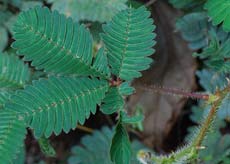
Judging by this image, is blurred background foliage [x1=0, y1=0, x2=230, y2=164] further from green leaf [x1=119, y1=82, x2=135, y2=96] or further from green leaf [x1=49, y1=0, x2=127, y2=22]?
green leaf [x1=119, y1=82, x2=135, y2=96]

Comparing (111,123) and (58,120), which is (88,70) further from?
(111,123)

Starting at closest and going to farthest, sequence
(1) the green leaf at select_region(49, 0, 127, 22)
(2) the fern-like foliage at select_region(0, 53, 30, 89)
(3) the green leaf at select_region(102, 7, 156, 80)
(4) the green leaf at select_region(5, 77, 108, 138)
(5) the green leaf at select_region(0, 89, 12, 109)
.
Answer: (4) the green leaf at select_region(5, 77, 108, 138)
(3) the green leaf at select_region(102, 7, 156, 80)
(5) the green leaf at select_region(0, 89, 12, 109)
(2) the fern-like foliage at select_region(0, 53, 30, 89)
(1) the green leaf at select_region(49, 0, 127, 22)

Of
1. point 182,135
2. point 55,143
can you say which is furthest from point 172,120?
point 55,143

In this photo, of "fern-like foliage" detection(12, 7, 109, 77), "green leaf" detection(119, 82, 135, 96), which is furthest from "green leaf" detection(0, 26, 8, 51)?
"green leaf" detection(119, 82, 135, 96)

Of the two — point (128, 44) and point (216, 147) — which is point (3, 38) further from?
point (216, 147)

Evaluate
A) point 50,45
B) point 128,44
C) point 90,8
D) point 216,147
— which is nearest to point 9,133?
point 50,45
